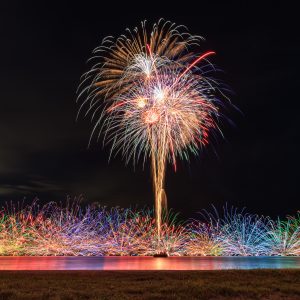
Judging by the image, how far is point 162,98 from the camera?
4059 centimetres

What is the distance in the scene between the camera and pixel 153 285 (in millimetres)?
20562

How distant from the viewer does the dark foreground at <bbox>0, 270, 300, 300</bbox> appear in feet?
60.4

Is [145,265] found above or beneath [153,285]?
above

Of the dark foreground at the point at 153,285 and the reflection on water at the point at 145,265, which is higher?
the reflection on water at the point at 145,265

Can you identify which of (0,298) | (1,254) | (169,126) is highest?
(169,126)

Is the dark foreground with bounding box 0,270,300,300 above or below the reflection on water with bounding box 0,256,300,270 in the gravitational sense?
below

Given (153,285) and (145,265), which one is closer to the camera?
(153,285)

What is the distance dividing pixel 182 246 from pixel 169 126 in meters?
21.7

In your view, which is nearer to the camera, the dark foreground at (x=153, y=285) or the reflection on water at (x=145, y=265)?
the dark foreground at (x=153, y=285)

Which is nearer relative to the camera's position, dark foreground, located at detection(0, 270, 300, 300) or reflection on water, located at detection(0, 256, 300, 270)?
dark foreground, located at detection(0, 270, 300, 300)

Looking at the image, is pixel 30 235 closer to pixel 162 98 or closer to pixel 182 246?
pixel 182 246

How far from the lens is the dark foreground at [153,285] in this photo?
18406mm

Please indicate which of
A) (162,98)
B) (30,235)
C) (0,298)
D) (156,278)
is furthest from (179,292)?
(30,235)

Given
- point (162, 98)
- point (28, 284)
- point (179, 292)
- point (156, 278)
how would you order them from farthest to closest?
1. point (162, 98)
2. point (156, 278)
3. point (28, 284)
4. point (179, 292)
